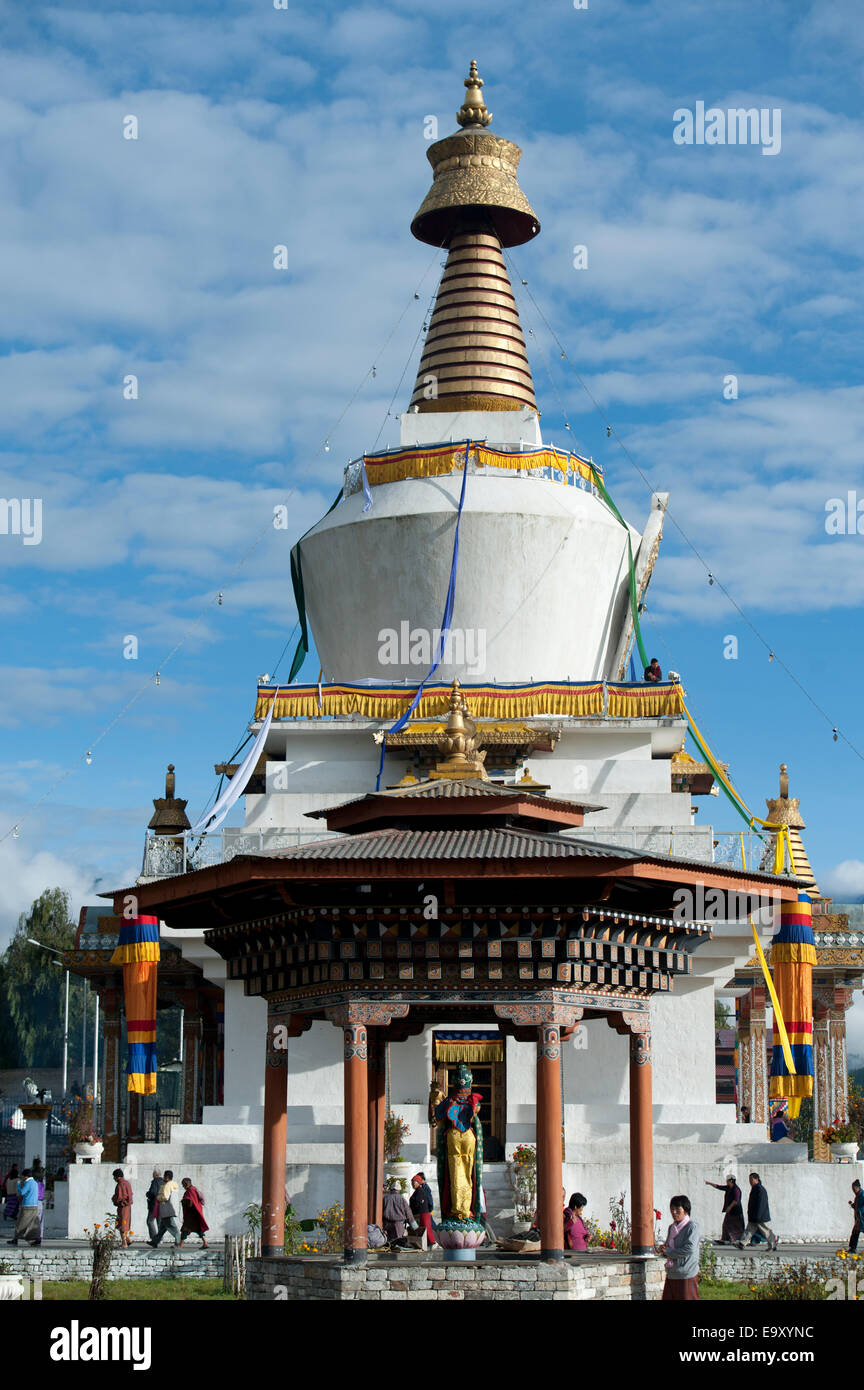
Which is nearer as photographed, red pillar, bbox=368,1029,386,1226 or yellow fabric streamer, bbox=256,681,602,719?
red pillar, bbox=368,1029,386,1226

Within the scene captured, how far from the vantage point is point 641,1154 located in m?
15.4

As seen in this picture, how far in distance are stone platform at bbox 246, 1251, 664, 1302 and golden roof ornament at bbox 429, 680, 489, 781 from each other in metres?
4.51

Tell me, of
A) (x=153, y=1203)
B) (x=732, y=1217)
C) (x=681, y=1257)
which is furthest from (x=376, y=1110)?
(x=732, y=1217)

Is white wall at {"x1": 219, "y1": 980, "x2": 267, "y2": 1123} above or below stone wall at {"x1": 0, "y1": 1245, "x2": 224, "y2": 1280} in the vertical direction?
above

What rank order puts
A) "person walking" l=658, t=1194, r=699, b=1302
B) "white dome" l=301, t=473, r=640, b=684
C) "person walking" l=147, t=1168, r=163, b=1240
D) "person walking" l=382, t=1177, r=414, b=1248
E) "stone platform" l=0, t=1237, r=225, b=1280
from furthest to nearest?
1. "white dome" l=301, t=473, r=640, b=684
2. "person walking" l=147, t=1168, r=163, b=1240
3. "stone platform" l=0, t=1237, r=225, b=1280
4. "person walking" l=382, t=1177, r=414, b=1248
5. "person walking" l=658, t=1194, r=699, b=1302

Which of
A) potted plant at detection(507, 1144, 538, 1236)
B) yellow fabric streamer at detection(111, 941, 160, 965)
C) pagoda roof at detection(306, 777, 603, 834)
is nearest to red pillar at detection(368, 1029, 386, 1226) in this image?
pagoda roof at detection(306, 777, 603, 834)

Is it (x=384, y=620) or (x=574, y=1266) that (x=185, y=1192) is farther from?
(x=384, y=620)

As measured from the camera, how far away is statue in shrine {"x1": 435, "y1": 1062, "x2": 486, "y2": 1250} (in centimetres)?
1430

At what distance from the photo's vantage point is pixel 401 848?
1482 centimetres

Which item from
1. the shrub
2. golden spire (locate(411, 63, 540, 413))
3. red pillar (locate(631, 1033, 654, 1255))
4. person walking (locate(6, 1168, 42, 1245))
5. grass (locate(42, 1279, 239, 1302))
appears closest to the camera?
the shrub

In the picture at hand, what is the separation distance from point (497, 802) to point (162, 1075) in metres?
63.0

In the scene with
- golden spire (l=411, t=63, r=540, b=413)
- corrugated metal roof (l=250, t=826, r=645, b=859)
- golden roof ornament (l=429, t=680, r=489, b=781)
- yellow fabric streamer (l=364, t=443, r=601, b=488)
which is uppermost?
golden spire (l=411, t=63, r=540, b=413)

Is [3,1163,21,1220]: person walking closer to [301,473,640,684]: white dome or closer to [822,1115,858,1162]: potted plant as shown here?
[301,473,640,684]: white dome

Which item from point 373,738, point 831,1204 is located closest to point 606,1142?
point 831,1204
